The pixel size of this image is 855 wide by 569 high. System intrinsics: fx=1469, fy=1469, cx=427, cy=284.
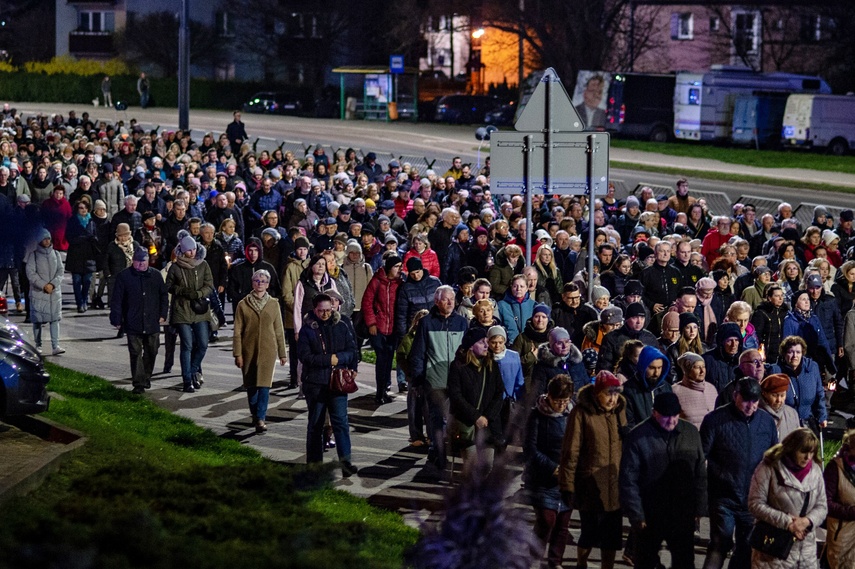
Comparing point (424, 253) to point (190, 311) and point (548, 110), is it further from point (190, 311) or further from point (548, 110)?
point (548, 110)

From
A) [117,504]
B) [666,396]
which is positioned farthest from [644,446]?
[117,504]

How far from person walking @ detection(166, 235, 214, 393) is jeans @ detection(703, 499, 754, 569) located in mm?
7184

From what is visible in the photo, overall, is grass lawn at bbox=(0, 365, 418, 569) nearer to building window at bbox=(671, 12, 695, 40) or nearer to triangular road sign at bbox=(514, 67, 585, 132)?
triangular road sign at bbox=(514, 67, 585, 132)

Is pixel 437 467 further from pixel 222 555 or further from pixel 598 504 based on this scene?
pixel 222 555

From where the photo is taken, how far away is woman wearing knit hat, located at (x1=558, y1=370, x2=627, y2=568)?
30.4 feet

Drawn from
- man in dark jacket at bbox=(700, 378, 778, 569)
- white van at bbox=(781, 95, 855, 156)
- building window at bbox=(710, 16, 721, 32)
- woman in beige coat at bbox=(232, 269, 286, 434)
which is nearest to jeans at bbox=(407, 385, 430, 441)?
woman in beige coat at bbox=(232, 269, 286, 434)

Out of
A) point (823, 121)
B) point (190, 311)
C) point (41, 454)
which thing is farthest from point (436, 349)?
point (823, 121)

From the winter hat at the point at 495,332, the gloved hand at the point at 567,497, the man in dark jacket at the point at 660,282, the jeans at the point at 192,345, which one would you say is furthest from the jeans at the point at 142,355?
the gloved hand at the point at 567,497

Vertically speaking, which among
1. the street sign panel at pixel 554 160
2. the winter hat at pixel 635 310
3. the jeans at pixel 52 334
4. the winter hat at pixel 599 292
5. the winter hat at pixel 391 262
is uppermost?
the street sign panel at pixel 554 160

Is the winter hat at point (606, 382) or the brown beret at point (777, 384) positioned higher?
the winter hat at point (606, 382)

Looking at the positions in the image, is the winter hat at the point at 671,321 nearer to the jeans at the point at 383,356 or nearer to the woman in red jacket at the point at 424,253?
the jeans at the point at 383,356

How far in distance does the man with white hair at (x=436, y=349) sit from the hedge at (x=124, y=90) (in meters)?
59.4

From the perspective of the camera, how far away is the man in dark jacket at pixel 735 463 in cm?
920

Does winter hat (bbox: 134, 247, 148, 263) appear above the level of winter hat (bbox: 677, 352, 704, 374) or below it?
above
